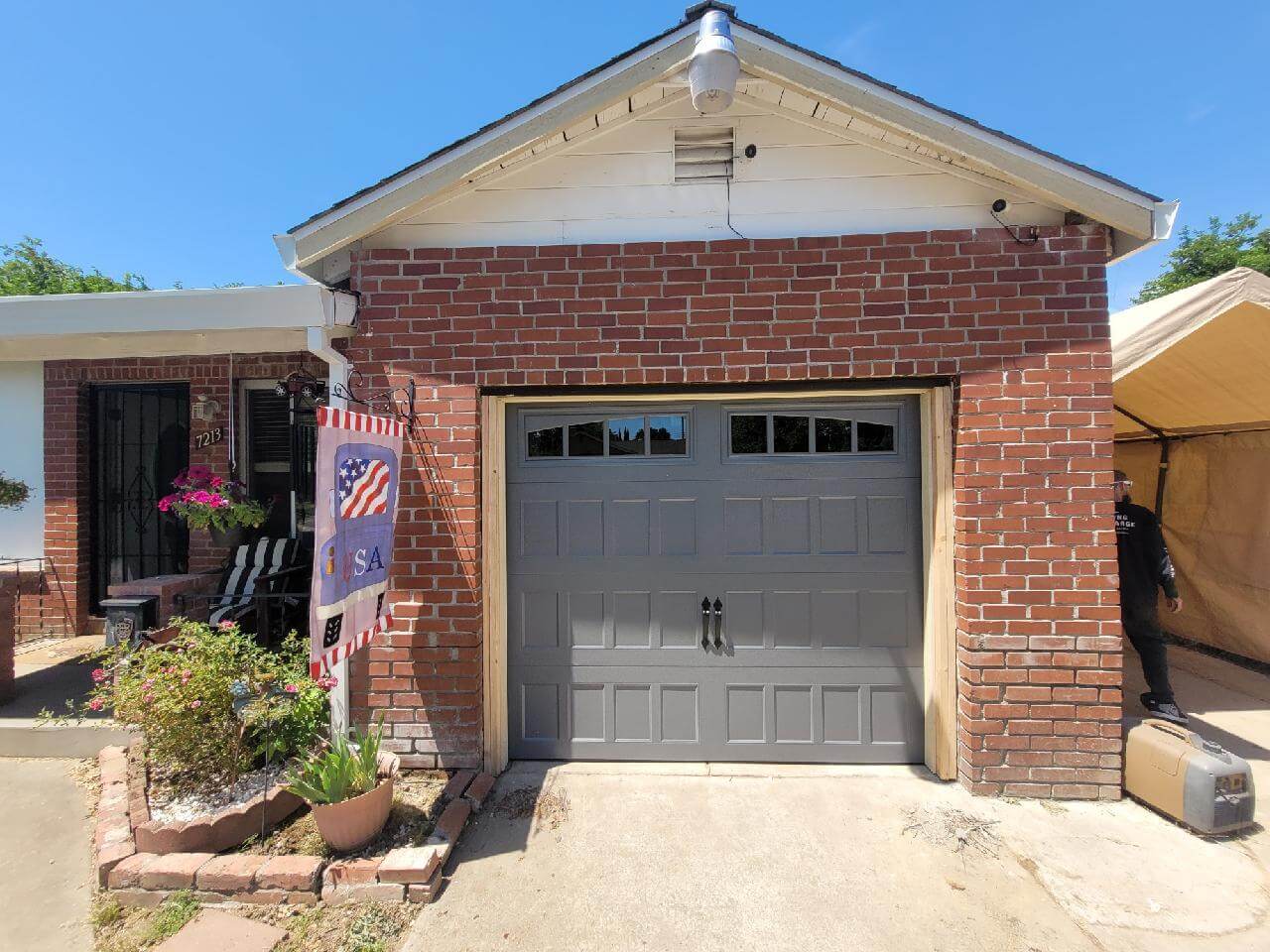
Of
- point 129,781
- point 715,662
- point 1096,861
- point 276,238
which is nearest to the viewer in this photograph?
point 1096,861

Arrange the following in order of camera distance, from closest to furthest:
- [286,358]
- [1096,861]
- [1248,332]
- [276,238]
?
[1096,861], [276,238], [1248,332], [286,358]

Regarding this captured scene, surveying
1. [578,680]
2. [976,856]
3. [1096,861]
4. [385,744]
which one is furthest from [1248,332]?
[385,744]

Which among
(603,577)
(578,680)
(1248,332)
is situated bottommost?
(578,680)

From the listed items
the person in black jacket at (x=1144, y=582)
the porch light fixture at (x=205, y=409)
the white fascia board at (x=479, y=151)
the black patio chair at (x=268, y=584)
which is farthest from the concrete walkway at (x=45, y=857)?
the person in black jacket at (x=1144, y=582)

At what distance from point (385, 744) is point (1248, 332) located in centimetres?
675

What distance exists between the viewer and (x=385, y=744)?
3.55 m

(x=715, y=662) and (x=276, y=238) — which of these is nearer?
(x=276, y=238)

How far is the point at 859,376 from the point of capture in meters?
3.45

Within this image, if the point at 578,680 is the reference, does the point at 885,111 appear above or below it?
above

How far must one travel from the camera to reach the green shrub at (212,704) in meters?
2.93

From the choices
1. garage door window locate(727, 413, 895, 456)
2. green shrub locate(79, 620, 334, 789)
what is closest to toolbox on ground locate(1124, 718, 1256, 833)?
garage door window locate(727, 413, 895, 456)

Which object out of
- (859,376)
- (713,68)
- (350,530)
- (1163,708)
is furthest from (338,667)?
(1163,708)

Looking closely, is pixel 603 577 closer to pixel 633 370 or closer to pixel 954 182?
pixel 633 370

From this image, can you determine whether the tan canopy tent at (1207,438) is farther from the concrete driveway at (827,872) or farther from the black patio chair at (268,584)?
the black patio chair at (268,584)
